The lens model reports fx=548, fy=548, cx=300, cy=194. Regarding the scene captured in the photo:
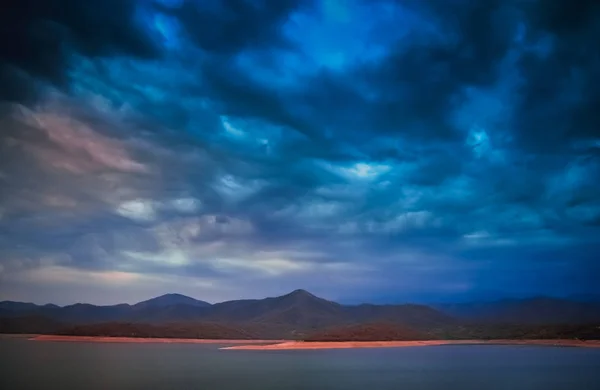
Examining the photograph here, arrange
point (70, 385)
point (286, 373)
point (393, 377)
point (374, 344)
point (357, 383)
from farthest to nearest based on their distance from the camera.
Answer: point (374, 344), point (286, 373), point (393, 377), point (357, 383), point (70, 385)

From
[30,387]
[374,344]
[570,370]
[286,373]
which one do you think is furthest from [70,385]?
[374,344]

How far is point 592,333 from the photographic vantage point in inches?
6280

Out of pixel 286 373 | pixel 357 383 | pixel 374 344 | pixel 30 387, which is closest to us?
pixel 30 387

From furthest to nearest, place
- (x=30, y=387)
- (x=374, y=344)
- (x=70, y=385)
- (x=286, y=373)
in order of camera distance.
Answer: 1. (x=374, y=344)
2. (x=286, y=373)
3. (x=70, y=385)
4. (x=30, y=387)

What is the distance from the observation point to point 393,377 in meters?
56.3

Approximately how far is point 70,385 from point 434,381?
32551 millimetres

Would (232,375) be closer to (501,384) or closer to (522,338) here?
(501,384)

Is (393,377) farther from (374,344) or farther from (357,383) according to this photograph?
(374,344)

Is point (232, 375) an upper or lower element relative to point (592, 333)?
lower

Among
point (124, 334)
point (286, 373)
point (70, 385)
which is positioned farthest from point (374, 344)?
point (70, 385)

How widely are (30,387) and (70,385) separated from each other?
378 centimetres

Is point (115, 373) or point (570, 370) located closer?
point (115, 373)

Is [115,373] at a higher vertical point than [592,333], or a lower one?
lower

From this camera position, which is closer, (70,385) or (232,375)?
(70,385)
